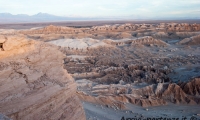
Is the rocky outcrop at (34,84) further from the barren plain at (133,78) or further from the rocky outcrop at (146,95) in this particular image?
the rocky outcrop at (146,95)

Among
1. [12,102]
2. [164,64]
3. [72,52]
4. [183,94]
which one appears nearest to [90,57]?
[72,52]

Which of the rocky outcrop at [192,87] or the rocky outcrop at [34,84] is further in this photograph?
the rocky outcrop at [192,87]

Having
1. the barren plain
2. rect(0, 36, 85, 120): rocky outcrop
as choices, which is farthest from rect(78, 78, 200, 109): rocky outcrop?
rect(0, 36, 85, 120): rocky outcrop

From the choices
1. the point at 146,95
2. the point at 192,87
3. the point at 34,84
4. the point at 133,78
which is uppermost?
the point at 34,84

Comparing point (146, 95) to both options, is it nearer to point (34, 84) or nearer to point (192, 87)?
point (192, 87)

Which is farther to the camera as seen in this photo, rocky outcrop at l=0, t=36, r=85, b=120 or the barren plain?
the barren plain

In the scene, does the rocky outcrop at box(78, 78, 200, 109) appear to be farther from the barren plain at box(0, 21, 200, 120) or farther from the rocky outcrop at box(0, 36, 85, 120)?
the rocky outcrop at box(0, 36, 85, 120)

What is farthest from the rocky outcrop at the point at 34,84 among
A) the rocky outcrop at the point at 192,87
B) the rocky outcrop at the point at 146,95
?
the rocky outcrop at the point at 192,87

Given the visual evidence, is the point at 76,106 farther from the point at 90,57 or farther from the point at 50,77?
the point at 90,57

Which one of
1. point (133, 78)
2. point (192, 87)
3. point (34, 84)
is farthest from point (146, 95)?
point (34, 84)
